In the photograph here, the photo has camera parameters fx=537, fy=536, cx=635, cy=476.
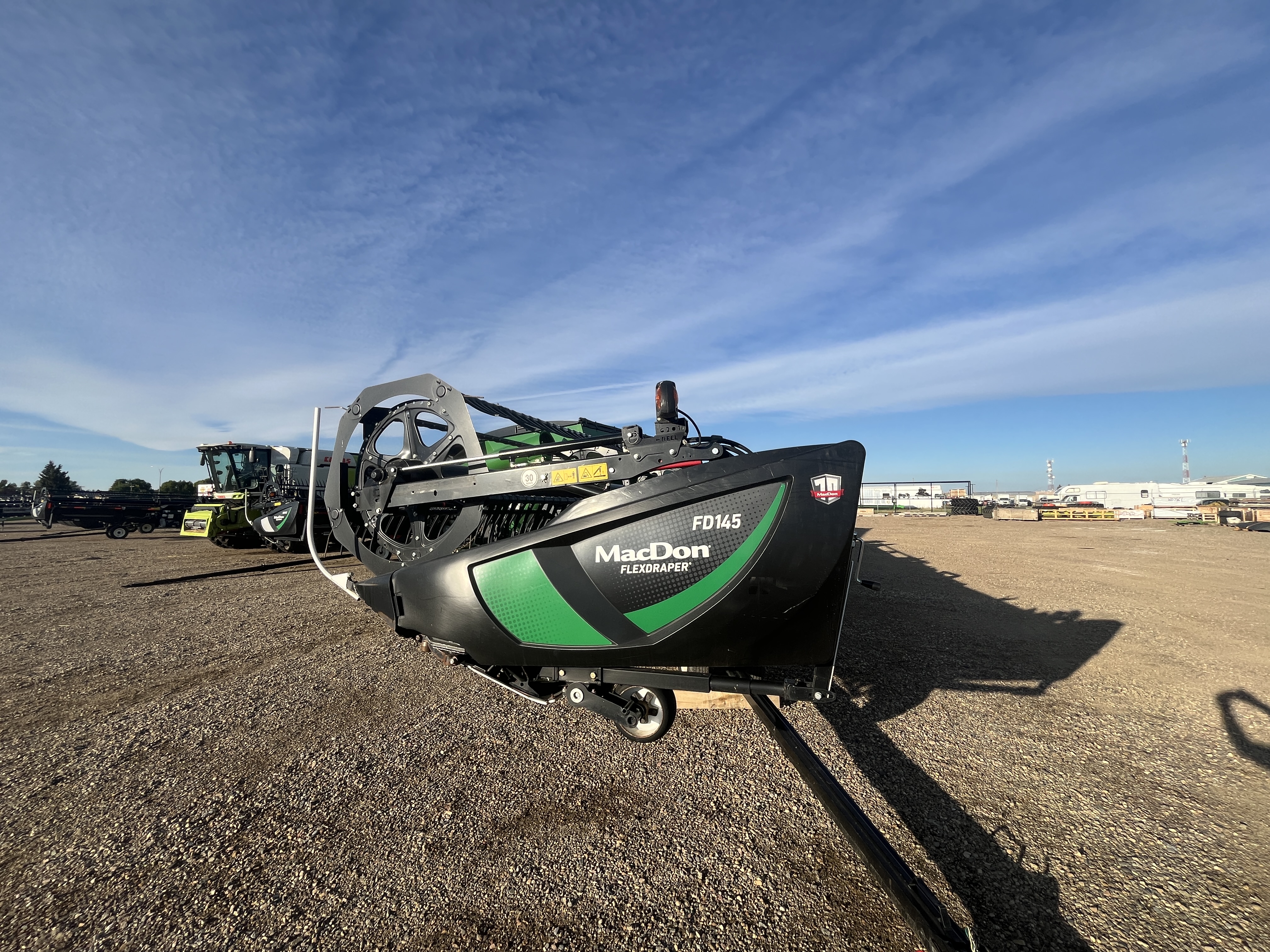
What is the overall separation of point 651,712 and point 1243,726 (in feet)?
13.3

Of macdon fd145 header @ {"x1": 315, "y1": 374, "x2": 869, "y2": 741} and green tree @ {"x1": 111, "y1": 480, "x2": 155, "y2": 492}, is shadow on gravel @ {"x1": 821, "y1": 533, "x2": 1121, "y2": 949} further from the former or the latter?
green tree @ {"x1": 111, "y1": 480, "x2": 155, "y2": 492}

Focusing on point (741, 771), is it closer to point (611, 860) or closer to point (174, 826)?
point (611, 860)

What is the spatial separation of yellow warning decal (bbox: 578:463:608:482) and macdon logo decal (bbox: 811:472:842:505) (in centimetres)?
109

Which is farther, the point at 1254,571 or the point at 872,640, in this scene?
the point at 1254,571

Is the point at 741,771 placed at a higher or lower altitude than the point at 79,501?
lower

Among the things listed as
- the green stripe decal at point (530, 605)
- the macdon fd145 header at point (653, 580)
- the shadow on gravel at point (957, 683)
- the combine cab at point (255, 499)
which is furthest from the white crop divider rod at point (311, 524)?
the combine cab at point (255, 499)

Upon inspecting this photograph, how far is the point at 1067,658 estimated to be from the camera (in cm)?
511

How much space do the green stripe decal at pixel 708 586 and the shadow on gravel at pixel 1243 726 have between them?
11.2 feet

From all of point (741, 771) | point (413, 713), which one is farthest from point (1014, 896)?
point (413, 713)

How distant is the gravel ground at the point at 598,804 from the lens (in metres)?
1.97

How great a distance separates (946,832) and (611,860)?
1542 millimetres

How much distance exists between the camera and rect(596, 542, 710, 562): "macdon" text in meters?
2.50

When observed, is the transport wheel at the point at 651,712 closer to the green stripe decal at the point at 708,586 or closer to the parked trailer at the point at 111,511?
the green stripe decal at the point at 708,586

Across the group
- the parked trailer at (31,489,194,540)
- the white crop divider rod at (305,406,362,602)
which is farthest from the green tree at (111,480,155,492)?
the white crop divider rod at (305,406,362,602)
